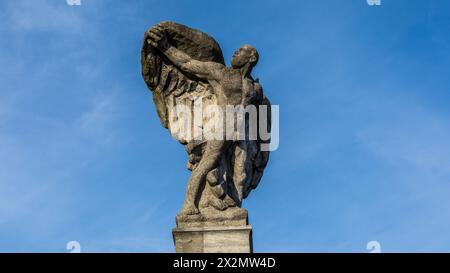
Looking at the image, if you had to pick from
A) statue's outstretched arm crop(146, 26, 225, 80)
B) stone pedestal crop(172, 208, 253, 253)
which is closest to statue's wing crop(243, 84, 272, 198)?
statue's outstretched arm crop(146, 26, 225, 80)

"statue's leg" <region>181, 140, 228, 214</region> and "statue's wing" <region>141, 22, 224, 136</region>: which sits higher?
"statue's wing" <region>141, 22, 224, 136</region>

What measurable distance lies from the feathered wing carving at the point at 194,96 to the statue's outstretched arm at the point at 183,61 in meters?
0.11

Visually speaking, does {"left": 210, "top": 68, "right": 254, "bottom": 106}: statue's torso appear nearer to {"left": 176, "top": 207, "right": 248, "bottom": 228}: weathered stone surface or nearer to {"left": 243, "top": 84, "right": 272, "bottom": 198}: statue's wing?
{"left": 243, "top": 84, "right": 272, "bottom": 198}: statue's wing

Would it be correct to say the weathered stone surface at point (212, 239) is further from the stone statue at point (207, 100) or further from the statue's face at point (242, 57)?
the statue's face at point (242, 57)

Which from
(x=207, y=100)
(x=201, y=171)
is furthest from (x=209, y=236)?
(x=207, y=100)

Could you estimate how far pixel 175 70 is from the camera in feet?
60.1

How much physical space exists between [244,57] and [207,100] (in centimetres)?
117

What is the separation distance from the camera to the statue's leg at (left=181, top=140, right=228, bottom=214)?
1717 cm

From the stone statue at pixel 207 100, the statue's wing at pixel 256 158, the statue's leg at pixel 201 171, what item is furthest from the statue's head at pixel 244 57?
the statue's leg at pixel 201 171

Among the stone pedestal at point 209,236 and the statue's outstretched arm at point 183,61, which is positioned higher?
the statue's outstretched arm at point 183,61

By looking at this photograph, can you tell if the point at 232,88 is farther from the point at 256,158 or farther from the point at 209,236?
the point at 209,236

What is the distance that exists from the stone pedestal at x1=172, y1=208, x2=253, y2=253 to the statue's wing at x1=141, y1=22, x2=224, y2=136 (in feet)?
6.31

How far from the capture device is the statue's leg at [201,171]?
17.2 metres

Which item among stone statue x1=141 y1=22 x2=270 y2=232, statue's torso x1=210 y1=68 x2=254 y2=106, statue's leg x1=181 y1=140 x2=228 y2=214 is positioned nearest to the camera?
statue's leg x1=181 y1=140 x2=228 y2=214
